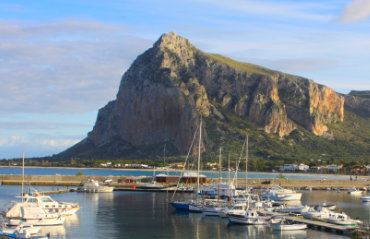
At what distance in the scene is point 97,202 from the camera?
73062mm

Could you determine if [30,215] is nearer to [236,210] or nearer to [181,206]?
[181,206]

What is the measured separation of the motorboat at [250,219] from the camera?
5325 cm

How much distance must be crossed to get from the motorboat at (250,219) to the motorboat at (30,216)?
17.3 metres

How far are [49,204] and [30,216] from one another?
361 cm

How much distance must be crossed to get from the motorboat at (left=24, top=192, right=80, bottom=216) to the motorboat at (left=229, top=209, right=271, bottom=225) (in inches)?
688

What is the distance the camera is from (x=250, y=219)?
53.4 metres

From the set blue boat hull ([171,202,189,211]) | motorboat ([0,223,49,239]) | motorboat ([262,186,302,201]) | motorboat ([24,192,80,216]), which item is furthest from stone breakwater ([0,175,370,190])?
motorboat ([0,223,49,239])

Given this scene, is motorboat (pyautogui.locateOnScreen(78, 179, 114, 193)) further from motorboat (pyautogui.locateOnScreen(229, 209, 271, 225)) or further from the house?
the house

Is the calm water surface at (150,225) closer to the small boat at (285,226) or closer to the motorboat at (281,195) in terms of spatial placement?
the small boat at (285,226)

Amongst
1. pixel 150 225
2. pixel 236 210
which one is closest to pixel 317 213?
pixel 236 210

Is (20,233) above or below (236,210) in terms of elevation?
below

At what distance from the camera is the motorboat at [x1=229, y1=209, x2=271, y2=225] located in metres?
53.2

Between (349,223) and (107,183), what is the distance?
59.1 metres

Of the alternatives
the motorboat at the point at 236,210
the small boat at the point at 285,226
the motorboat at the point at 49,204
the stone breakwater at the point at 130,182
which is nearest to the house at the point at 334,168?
the stone breakwater at the point at 130,182
